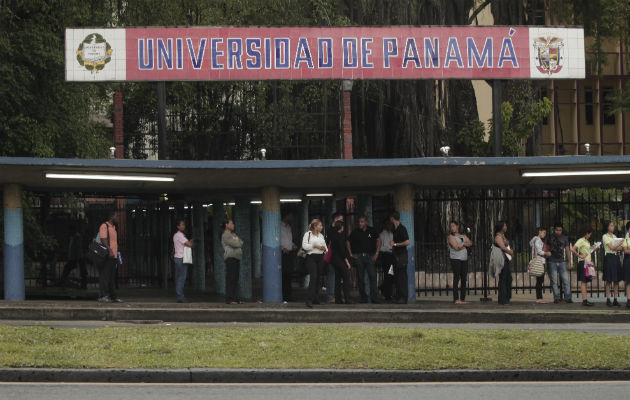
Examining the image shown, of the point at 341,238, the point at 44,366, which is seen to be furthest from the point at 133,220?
the point at 44,366

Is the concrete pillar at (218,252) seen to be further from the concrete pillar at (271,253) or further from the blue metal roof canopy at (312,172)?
the concrete pillar at (271,253)

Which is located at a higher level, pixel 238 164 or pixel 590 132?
pixel 590 132

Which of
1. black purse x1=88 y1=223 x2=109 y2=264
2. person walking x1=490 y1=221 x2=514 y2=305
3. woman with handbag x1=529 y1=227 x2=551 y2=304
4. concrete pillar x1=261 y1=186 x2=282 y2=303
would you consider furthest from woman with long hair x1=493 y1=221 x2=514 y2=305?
black purse x1=88 y1=223 x2=109 y2=264

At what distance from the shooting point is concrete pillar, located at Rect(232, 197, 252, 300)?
74.1 feet

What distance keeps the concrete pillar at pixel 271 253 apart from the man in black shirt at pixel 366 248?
1650 mm

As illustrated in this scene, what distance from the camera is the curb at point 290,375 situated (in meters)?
10.6

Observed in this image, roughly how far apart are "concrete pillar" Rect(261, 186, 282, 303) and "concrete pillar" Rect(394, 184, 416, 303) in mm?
2658

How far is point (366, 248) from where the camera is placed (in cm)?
2003

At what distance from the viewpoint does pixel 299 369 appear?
10.9 meters

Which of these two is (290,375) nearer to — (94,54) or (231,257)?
(231,257)

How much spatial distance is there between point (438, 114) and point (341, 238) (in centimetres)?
1355

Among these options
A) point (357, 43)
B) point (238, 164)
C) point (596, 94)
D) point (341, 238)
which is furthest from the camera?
point (596, 94)

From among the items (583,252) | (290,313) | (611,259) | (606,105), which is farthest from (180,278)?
(606,105)

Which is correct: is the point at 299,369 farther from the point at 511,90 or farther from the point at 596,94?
the point at 596,94
